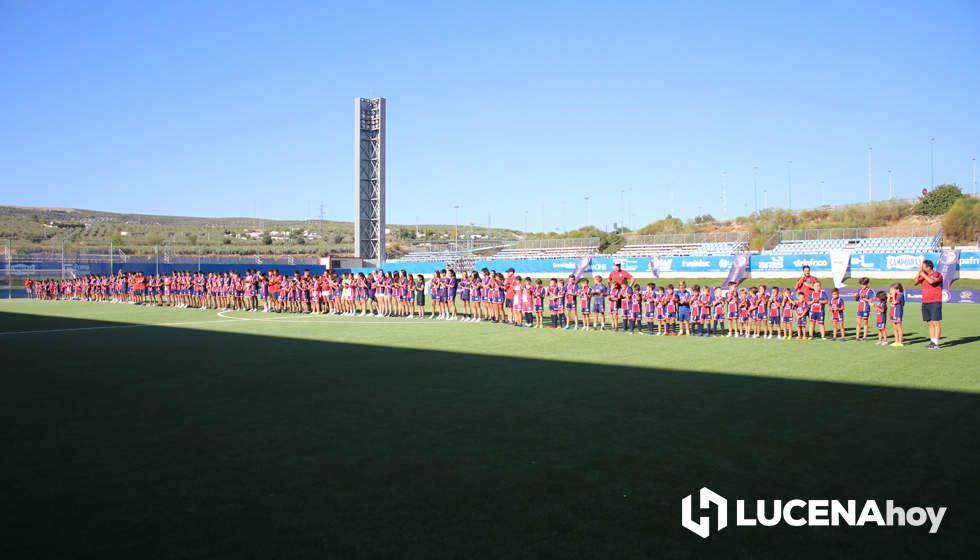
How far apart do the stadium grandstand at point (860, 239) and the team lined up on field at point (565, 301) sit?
2541cm

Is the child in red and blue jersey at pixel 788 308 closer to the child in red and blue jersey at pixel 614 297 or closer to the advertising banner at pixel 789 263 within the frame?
the child in red and blue jersey at pixel 614 297

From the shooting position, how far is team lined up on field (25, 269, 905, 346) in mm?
16391

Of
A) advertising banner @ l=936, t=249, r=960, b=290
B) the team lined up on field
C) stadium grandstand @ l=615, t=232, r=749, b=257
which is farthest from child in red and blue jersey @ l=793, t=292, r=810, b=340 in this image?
stadium grandstand @ l=615, t=232, r=749, b=257

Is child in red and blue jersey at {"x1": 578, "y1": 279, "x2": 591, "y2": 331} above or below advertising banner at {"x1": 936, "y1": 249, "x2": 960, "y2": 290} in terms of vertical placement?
below

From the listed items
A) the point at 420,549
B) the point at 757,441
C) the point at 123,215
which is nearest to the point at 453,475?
the point at 420,549

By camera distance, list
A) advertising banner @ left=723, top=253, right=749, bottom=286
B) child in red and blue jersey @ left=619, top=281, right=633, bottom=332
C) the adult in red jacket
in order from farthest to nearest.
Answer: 1. advertising banner @ left=723, top=253, right=749, bottom=286
2. child in red and blue jersey @ left=619, top=281, right=633, bottom=332
3. the adult in red jacket

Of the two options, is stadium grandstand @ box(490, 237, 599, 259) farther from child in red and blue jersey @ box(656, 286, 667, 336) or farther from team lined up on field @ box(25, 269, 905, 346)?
child in red and blue jersey @ box(656, 286, 667, 336)

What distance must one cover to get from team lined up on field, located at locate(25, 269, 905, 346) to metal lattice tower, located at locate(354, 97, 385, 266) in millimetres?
23659

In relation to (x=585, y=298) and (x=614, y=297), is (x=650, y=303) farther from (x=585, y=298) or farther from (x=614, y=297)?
(x=585, y=298)

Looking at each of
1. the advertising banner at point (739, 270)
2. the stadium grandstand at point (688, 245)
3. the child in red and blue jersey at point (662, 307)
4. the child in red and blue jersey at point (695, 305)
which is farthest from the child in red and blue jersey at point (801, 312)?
the stadium grandstand at point (688, 245)

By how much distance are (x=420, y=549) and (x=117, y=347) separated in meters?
12.9

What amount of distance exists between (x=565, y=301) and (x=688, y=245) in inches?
1535

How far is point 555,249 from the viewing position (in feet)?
199

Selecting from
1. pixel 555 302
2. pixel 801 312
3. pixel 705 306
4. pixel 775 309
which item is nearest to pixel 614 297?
pixel 555 302
